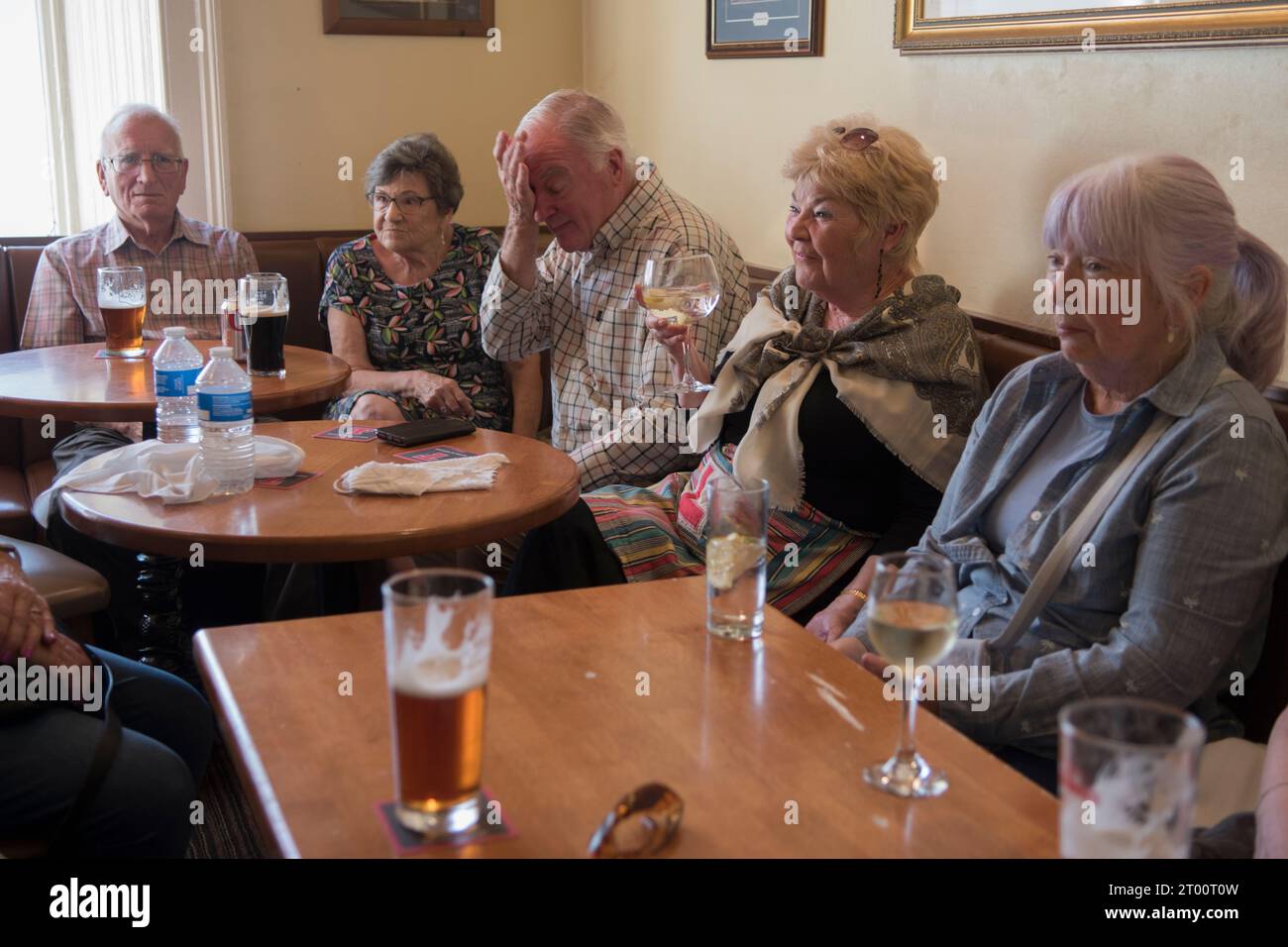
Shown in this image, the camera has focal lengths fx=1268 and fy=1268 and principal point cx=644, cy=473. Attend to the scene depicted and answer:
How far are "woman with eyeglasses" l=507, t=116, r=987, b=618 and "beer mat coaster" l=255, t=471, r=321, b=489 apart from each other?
43 cm

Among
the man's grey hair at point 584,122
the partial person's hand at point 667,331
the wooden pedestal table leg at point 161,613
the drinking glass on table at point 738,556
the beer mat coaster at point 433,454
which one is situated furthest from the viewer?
the man's grey hair at point 584,122

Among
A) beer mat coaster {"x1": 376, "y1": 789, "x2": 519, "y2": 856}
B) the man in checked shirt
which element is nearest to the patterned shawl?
Result: the man in checked shirt

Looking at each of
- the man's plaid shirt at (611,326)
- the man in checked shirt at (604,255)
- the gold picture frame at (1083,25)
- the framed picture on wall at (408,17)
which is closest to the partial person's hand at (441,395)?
the man's plaid shirt at (611,326)

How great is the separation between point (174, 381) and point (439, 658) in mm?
1479

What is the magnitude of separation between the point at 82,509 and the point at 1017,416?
1.41 meters

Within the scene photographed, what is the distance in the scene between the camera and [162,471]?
2016 mm

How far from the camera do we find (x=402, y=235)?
3336 mm

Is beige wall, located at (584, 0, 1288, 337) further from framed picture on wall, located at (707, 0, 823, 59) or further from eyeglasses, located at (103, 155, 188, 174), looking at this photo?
eyeglasses, located at (103, 155, 188, 174)

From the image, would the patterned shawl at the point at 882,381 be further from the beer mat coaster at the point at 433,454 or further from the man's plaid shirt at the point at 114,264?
the man's plaid shirt at the point at 114,264

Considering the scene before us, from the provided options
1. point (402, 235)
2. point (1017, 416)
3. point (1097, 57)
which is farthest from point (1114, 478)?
point (402, 235)

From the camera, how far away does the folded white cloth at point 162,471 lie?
1.95 m

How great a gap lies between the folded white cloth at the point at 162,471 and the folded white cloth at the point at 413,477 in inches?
4.6

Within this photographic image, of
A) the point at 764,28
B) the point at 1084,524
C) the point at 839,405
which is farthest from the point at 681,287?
the point at 764,28

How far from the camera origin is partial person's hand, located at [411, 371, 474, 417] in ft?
10.1
